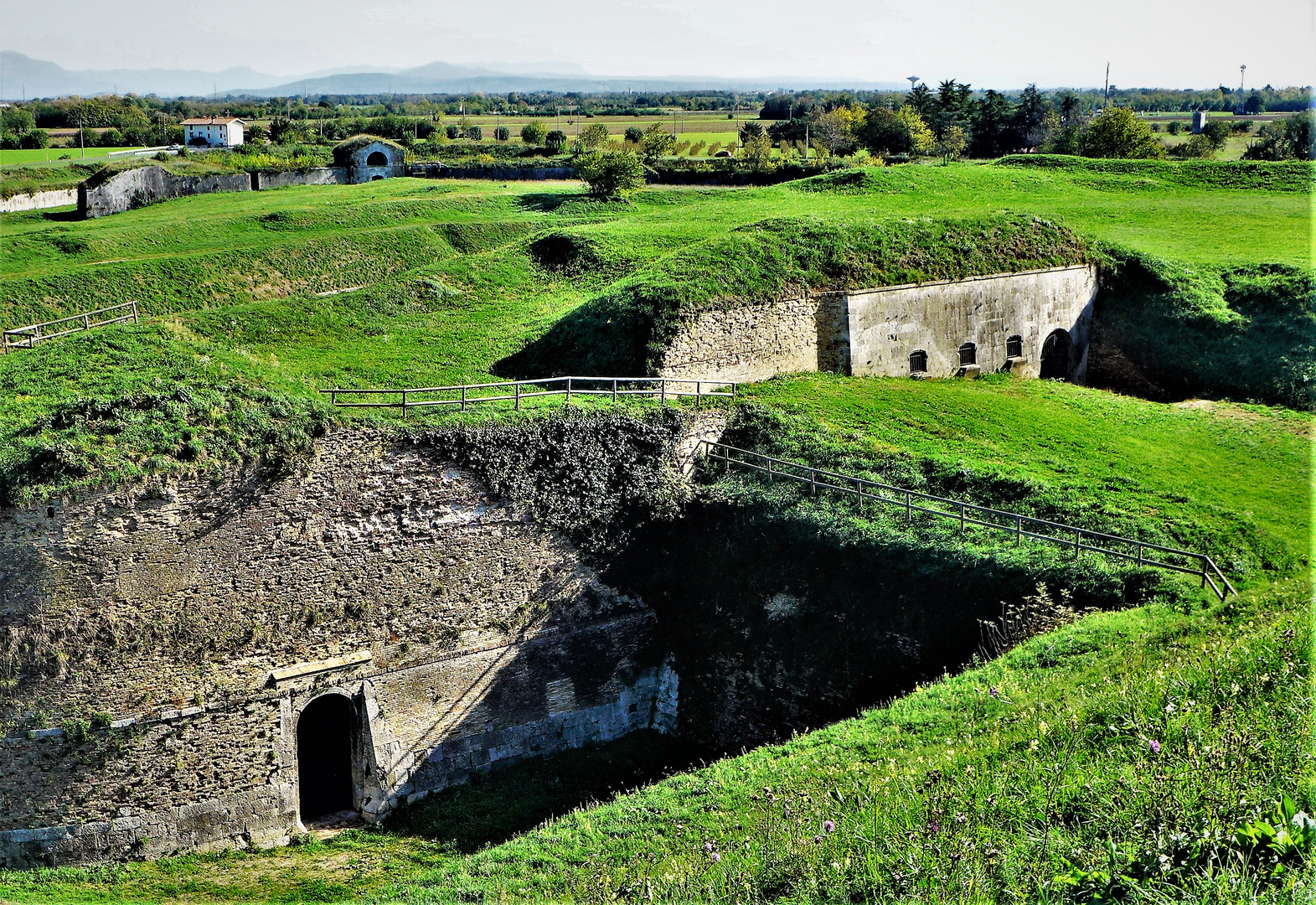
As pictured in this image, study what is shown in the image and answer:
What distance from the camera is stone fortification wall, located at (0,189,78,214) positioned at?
4675cm

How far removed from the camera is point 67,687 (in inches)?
650

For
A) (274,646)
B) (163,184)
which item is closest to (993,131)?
(163,184)

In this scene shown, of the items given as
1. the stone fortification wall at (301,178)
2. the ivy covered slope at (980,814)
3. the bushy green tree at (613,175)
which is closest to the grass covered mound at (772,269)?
the ivy covered slope at (980,814)

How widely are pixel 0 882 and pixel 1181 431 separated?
2243 cm

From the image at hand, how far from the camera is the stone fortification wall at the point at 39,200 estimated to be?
1841 inches

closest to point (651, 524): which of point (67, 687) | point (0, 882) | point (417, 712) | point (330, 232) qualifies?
point (417, 712)

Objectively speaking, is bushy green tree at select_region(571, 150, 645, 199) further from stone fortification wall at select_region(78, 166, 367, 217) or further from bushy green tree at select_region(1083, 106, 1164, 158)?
bushy green tree at select_region(1083, 106, 1164, 158)

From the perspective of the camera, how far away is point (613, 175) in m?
48.5

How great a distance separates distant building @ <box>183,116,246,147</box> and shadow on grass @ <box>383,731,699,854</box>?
7143 cm

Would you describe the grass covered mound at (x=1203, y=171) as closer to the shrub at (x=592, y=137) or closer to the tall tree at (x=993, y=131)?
the tall tree at (x=993, y=131)

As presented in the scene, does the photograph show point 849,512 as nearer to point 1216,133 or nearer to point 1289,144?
point 1289,144

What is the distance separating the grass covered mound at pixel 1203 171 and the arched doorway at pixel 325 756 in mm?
37726

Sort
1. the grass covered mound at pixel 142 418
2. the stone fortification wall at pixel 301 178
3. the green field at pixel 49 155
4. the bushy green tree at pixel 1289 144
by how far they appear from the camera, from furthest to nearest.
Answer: the green field at pixel 49 155
the stone fortification wall at pixel 301 178
the bushy green tree at pixel 1289 144
the grass covered mound at pixel 142 418

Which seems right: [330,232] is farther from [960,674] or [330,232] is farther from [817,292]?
[960,674]
